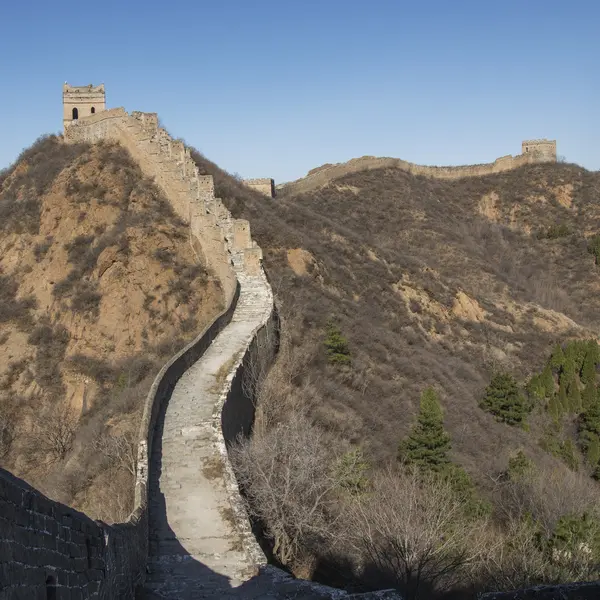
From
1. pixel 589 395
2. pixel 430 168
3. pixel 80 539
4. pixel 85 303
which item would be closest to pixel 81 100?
pixel 85 303

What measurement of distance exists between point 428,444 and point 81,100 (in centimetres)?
3204

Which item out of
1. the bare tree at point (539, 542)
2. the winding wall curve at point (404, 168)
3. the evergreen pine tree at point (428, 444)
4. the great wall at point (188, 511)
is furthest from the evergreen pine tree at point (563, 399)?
the winding wall curve at point (404, 168)

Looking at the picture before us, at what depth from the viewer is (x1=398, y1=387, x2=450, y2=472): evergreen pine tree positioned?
62.9ft

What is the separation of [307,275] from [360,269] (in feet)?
18.3

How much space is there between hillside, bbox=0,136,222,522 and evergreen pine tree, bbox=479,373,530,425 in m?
10.5

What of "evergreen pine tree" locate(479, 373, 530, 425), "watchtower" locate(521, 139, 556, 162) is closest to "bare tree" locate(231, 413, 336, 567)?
"evergreen pine tree" locate(479, 373, 530, 425)

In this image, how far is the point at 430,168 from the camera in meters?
67.1

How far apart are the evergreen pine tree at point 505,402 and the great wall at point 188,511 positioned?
9.47 meters

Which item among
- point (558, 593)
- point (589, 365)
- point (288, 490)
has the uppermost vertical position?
point (558, 593)

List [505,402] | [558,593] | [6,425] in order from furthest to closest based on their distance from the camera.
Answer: [505,402] → [6,425] → [558,593]

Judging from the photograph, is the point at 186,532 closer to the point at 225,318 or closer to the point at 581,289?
the point at 225,318

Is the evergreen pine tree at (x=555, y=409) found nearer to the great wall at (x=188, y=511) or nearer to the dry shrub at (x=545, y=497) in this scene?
the dry shrub at (x=545, y=497)

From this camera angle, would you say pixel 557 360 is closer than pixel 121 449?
No

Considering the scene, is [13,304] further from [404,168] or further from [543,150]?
[543,150]
